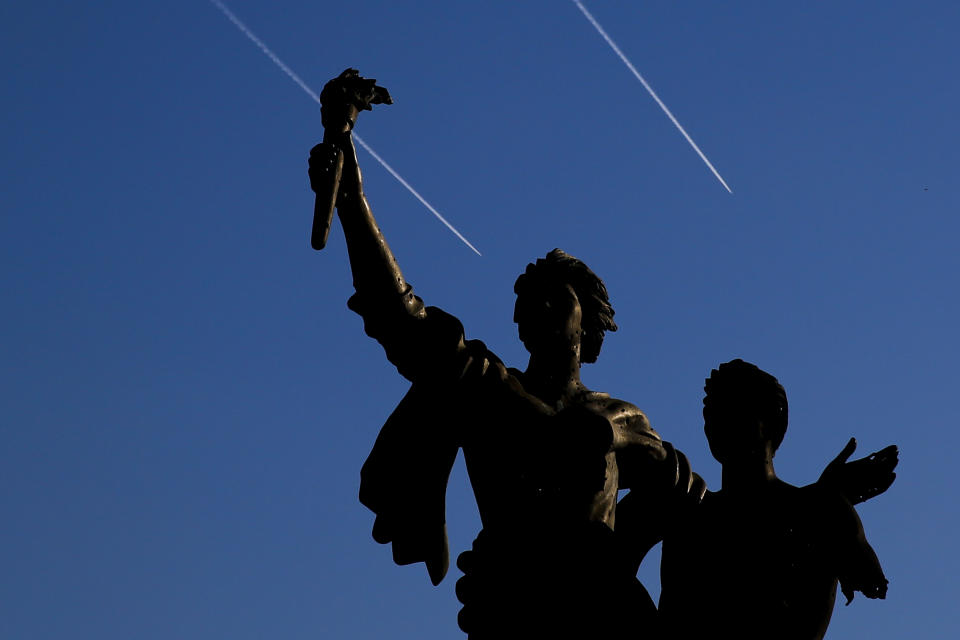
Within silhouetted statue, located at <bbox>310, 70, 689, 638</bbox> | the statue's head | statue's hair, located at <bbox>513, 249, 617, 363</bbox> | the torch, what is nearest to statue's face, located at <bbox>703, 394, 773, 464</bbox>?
the statue's head

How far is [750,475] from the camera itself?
452 inches

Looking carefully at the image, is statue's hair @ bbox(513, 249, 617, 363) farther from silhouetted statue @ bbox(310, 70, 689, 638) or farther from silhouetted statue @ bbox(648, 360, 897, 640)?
silhouetted statue @ bbox(648, 360, 897, 640)

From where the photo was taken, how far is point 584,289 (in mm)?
11586

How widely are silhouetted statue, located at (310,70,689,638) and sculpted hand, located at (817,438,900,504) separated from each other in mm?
1210

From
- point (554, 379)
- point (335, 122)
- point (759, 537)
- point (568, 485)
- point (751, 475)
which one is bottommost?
point (568, 485)

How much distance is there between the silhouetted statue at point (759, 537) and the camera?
35.9ft

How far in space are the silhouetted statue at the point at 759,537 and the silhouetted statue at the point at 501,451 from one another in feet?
1.31

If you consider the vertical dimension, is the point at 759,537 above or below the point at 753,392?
below

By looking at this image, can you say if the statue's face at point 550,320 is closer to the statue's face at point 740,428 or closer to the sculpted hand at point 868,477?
the statue's face at point 740,428

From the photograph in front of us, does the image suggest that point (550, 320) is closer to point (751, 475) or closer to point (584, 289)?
point (584, 289)

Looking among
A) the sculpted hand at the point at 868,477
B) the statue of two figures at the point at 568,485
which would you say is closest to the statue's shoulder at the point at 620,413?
the statue of two figures at the point at 568,485

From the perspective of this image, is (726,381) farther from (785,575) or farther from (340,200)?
(340,200)

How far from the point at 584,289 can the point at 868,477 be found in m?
2.15

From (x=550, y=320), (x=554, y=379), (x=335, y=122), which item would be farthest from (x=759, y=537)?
(x=335, y=122)
